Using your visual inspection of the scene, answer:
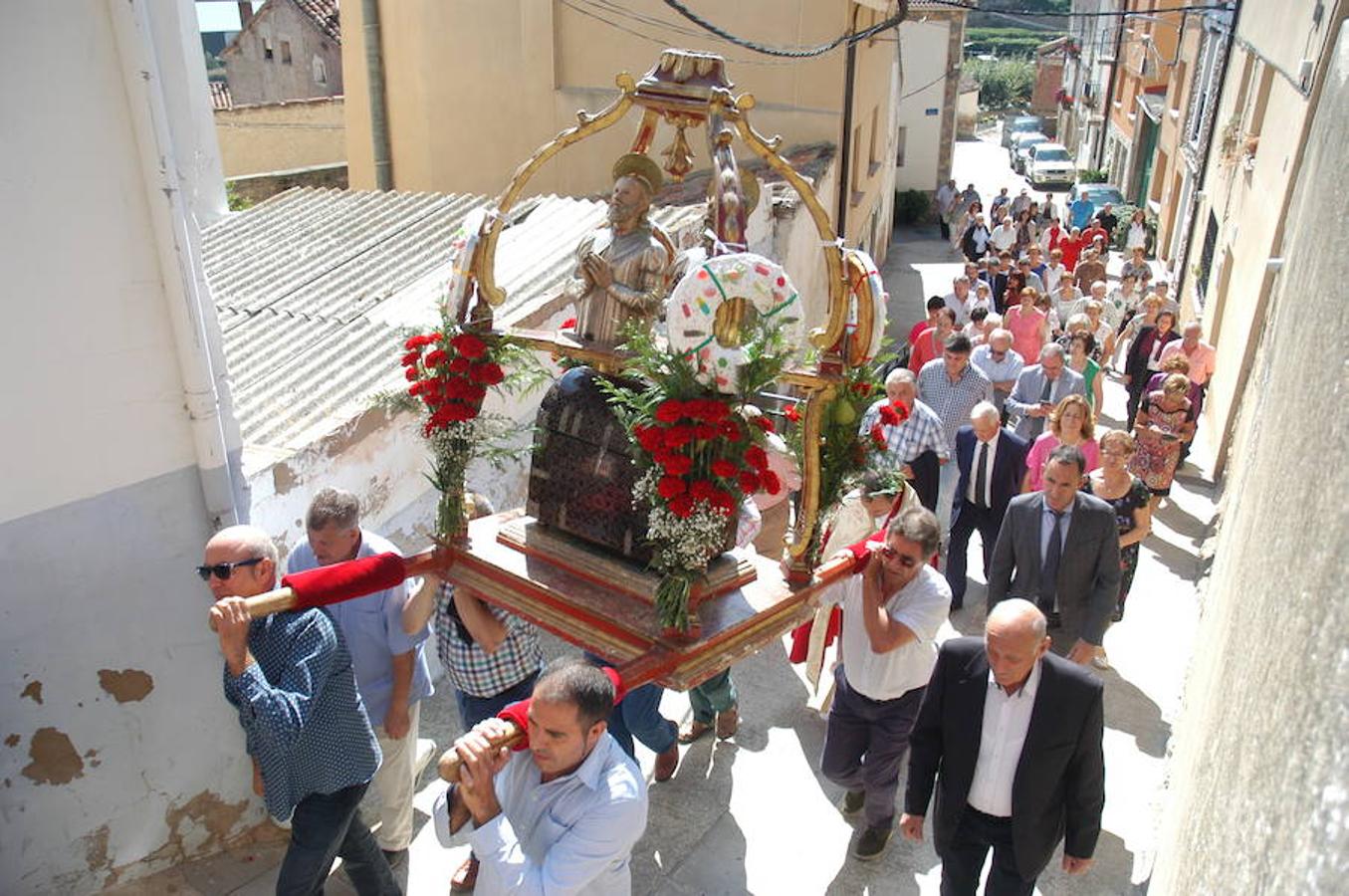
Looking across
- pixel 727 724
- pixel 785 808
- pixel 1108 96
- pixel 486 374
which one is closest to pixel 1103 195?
pixel 1108 96

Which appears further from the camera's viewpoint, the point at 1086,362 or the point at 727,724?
the point at 1086,362

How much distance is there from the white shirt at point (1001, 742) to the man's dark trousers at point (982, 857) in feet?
0.19

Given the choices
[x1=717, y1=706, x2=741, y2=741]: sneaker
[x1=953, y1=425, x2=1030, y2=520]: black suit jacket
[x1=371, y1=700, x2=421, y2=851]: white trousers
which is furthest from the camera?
[x1=953, y1=425, x2=1030, y2=520]: black suit jacket

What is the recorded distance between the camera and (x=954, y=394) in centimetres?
712

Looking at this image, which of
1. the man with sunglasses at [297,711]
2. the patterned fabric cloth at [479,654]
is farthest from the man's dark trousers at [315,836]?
the patterned fabric cloth at [479,654]

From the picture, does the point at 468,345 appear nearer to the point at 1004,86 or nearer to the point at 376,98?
the point at 376,98

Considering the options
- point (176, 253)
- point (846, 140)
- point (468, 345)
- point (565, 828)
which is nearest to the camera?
point (565, 828)

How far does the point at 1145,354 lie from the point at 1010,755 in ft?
22.5

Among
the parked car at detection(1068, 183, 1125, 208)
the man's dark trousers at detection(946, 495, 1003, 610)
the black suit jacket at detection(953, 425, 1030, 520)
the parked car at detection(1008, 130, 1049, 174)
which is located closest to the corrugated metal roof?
the black suit jacket at detection(953, 425, 1030, 520)

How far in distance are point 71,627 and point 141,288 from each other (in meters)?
1.36

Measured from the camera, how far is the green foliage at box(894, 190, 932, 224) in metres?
27.0

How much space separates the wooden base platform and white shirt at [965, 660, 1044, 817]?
0.78m

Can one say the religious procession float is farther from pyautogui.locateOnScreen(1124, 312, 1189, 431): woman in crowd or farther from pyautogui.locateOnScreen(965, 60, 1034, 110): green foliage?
pyautogui.locateOnScreen(965, 60, 1034, 110): green foliage

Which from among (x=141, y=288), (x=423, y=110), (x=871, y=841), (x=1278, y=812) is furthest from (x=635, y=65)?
(x=1278, y=812)
